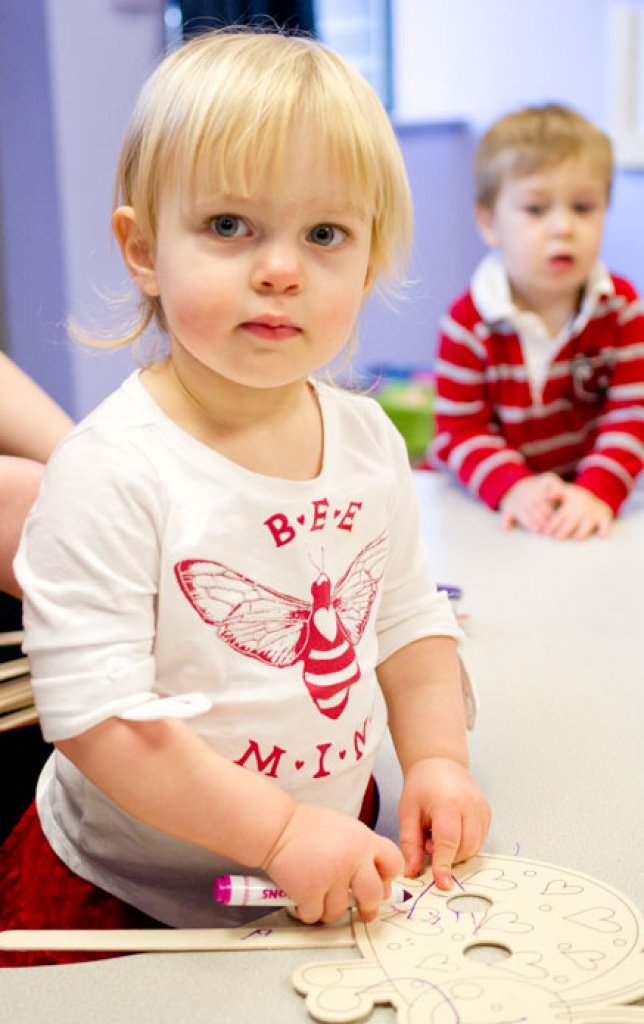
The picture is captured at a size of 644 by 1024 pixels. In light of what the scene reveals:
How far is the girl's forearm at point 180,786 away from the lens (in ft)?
1.69

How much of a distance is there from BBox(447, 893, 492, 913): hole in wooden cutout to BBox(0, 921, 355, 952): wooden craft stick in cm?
6

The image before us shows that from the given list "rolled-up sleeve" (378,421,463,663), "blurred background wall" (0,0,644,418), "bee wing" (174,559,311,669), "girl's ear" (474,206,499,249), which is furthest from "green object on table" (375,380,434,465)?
"bee wing" (174,559,311,669)

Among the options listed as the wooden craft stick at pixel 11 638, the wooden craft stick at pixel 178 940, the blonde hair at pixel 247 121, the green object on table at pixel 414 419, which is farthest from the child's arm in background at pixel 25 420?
the green object on table at pixel 414 419

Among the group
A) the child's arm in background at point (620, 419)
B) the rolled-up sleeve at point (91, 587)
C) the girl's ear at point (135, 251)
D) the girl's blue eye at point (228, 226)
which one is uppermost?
the girl's blue eye at point (228, 226)

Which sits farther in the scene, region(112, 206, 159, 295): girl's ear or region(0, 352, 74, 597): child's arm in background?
region(0, 352, 74, 597): child's arm in background

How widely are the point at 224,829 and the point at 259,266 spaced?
26 centimetres

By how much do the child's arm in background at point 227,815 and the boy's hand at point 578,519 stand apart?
67 cm

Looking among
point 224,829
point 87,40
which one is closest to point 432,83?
point 87,40

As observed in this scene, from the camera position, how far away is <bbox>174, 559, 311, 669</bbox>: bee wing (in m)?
0.55

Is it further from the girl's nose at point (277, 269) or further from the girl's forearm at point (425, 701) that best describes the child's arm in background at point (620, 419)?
the girl's nose at point (277, 269)

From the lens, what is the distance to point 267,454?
1.96 feet

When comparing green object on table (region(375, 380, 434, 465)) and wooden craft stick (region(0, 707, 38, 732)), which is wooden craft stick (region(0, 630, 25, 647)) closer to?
wooden craft stick (region(0, 707, 38, 732))

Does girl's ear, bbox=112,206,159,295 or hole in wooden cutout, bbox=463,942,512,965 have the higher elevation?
girl's ear, bbox=112,206,159,295

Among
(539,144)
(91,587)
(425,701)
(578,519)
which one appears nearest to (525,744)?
(425,701)
